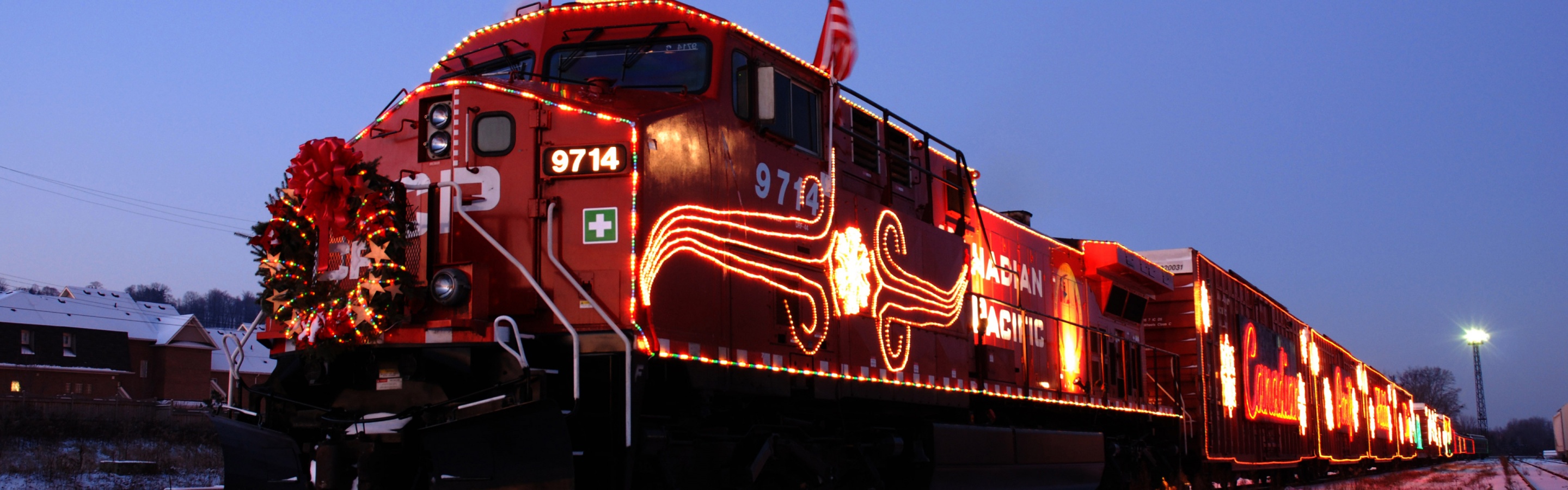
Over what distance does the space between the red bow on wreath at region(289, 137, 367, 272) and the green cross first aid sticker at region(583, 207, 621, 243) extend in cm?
123

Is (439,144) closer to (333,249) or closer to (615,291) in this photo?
(333,249)

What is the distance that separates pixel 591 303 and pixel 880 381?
278cm

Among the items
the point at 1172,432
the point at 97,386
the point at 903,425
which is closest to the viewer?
the point at 903,425


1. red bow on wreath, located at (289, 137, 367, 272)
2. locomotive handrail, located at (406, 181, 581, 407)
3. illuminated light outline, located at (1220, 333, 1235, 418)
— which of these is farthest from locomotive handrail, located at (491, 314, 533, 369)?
illuminated light outline, located at (1220, 333, 1235, 418)

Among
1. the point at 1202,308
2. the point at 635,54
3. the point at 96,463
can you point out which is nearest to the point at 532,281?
the point at 635,54

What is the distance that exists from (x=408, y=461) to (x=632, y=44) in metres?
2.84

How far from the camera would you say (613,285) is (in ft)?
21.2

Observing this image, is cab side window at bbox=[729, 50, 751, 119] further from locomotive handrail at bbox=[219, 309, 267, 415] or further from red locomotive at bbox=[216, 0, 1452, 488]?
locomotive handrail at bbox=[219, 309, 267, 415]

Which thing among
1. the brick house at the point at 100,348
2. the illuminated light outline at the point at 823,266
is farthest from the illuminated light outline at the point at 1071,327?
the brick house at the point at 100,348

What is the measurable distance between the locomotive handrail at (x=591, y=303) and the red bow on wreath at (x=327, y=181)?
1.04m

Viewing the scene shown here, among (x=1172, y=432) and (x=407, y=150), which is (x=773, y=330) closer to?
(x=407, y=150)

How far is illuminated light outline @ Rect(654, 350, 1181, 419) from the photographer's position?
21.8 ft

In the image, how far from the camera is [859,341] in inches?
329

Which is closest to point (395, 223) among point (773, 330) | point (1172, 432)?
point (773, 330)
